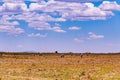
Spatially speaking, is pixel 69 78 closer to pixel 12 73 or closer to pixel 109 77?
pixel 109 77

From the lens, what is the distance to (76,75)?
175ft

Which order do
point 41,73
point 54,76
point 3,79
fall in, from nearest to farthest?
point 3,79
point 54,76
point 41,73

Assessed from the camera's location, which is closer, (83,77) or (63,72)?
(83,77)

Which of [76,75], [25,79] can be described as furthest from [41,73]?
[25,79]

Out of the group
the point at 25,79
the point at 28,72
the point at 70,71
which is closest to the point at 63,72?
the point at 70,71

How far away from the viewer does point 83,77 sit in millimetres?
50562

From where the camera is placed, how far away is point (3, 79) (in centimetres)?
4584

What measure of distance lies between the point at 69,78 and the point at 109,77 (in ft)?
18.4

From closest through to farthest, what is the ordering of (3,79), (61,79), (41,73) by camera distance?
(3,79) < (61,79) < (41,73)

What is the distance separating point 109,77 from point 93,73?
4829mm

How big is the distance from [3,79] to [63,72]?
45.0 feet

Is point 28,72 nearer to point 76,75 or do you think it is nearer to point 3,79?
point 76,75

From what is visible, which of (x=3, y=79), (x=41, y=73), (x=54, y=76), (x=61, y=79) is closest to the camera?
(x=3, y=79)

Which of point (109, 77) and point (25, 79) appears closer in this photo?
point (25, 79)
